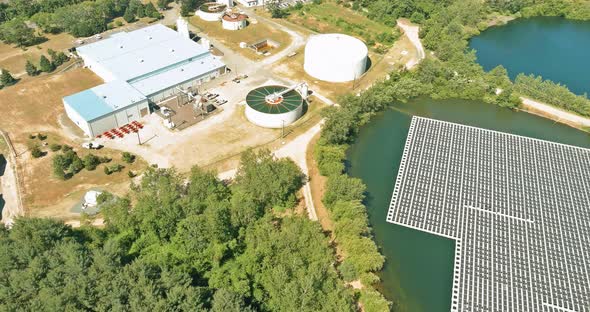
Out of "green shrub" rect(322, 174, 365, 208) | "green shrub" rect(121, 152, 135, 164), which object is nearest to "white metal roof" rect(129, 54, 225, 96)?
"green shrub" rect(121, 152, 135, 164)

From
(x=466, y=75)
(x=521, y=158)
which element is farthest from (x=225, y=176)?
(x=466, y=75)

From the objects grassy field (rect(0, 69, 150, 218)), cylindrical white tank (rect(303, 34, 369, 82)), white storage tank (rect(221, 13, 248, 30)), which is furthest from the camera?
white storage tank (rect(221, 13, 248, 30))

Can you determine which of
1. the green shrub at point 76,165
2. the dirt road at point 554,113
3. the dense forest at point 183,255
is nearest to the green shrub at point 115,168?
the green shrub at point 76,165

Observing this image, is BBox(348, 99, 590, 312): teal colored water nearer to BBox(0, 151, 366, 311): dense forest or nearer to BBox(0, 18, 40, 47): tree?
BBox(0, 151, 366, 311): dense forest

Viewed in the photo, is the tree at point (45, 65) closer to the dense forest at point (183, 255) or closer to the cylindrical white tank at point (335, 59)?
the dense forest at point (183, 255)

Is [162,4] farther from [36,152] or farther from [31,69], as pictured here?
[36,152]
